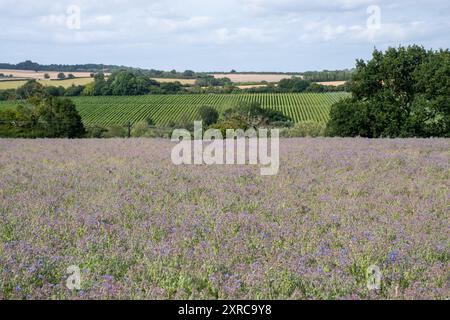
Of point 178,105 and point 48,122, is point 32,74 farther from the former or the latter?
point 48,122

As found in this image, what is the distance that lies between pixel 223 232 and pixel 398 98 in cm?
3953

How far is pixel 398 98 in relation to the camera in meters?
41.6

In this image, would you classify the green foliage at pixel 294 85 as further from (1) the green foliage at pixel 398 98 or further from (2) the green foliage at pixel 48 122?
(1) the green foliage at pixel 398 98

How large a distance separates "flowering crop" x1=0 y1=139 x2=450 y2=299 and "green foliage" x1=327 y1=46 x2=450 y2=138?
30.1 meters

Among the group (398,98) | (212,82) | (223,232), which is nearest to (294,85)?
Answer: (212,82)

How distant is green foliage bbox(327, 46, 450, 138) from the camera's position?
126 feet

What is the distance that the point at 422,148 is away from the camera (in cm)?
1418

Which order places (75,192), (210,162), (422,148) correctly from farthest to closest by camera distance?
1. (422,148)
2. (210,162)
3. (75,192)

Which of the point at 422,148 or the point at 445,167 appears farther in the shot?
the point at 422,148

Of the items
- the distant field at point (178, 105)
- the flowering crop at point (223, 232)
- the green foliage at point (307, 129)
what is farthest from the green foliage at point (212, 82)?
the flowering crop at point (223, 232)
